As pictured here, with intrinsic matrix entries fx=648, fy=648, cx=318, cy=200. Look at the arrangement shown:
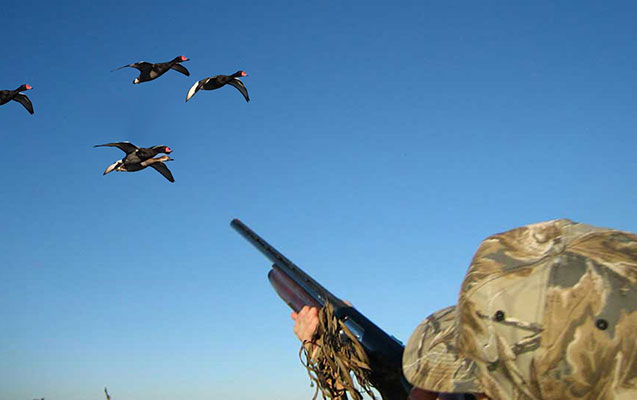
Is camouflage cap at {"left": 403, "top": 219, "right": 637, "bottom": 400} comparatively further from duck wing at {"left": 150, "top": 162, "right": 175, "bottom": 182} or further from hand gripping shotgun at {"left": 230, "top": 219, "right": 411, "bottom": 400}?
duck wing at {"left": 150, "top": 162, "right": 175, "bottom": 182}

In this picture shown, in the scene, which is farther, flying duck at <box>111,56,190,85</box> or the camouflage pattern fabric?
flying duck at <box>111,56,190,85</box>

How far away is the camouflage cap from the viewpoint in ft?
8.05

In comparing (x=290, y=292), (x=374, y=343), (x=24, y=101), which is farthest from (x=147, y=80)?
(x=374, y=343)

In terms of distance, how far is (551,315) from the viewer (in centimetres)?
253

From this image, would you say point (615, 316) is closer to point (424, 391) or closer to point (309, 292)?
point (424, 391)

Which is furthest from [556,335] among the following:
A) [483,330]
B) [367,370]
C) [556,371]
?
[367,370]

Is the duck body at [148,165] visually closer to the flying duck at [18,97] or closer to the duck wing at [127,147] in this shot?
the duck wing at [127,147]

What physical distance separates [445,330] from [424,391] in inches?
16.2

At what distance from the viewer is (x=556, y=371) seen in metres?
2.55

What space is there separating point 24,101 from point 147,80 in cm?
610

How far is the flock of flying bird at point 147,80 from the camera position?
2408 centimetres

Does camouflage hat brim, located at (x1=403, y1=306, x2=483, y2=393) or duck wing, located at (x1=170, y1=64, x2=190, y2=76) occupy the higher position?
duck wing, located at (x1=170, y1=64, x2=190, y2=76)

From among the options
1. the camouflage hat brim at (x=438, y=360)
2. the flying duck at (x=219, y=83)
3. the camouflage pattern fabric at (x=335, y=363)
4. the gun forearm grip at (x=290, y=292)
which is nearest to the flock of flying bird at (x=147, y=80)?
the flying duck at (x=219, y=83)

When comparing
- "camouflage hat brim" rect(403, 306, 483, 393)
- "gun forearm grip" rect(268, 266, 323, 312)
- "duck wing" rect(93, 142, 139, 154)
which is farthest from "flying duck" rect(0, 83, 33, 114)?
"camouflage hat brim" rect(403, 306, 483, 393)
